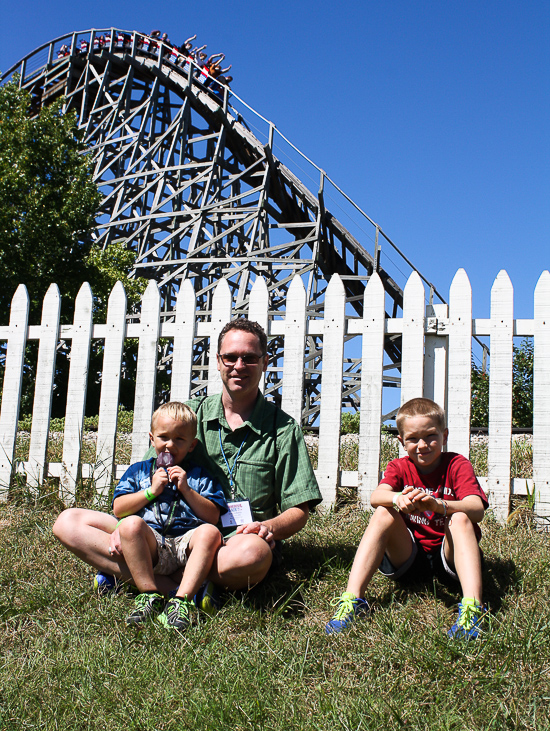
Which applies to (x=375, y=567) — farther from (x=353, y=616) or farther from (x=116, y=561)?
(x=116, y=561)

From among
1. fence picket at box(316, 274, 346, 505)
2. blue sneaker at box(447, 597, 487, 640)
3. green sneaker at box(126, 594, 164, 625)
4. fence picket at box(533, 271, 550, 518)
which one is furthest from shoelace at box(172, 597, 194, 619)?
fence picket at box(533, 271, 550, 518)

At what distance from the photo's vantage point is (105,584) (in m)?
2.96

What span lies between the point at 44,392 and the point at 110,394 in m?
0.58

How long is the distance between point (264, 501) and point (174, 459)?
21.3 inches

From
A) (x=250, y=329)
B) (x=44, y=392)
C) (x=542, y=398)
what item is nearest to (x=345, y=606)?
(x=250, y=329)

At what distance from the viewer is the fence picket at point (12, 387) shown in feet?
16.2

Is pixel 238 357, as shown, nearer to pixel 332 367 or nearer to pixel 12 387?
pixel 332 367

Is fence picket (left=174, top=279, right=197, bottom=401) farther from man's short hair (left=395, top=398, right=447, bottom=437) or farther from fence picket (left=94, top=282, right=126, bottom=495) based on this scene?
man's short hair (left=395, top=398, right=447, bottom=437)

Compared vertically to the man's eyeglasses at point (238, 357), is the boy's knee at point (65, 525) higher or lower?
lower

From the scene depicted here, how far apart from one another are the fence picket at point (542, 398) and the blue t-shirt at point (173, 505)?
2175 millimetres

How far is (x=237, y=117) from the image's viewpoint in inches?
588

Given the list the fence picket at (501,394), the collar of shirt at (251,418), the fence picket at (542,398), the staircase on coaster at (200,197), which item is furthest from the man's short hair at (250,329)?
the staircase on coaster at (200,197)

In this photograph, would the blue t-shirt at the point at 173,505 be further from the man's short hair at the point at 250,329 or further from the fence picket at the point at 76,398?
the fence picket at the point at 76,398

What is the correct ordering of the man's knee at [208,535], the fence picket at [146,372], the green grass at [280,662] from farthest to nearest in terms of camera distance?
the fence picket at [146,372], the man's knee at [208,535], the green grass at [280,662]
